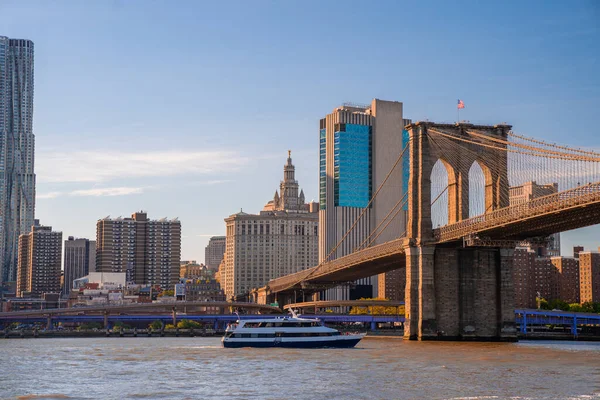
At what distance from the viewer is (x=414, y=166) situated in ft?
299

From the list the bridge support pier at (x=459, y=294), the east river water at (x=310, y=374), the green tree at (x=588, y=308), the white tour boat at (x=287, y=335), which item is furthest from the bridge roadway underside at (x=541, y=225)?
the green tree at (x=588, y=308)

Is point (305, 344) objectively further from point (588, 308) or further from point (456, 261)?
point (588, 308)

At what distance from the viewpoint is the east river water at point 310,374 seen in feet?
154

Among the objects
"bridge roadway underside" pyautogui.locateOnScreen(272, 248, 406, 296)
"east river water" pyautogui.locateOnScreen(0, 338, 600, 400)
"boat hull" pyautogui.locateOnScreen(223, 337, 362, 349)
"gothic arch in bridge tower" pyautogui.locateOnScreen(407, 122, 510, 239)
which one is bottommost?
"east river water" pyautogui.locateOnScreen(0, 338, 600, 400)

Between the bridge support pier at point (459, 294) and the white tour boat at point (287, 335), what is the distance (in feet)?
30.8

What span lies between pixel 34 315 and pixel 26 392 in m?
116

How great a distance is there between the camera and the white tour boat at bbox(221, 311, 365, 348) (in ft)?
258

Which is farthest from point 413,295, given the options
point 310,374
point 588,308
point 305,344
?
point 588,308

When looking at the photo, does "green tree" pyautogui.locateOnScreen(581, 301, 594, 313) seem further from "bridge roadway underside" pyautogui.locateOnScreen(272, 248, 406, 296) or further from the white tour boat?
the white tour boat

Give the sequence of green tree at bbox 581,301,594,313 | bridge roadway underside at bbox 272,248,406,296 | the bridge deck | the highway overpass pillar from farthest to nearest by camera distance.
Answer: green tree at bbox 581,301,594,313 → bridge roadway underside at bbox 272,248,406,296 → the highway overpass pillar → the bridge deck

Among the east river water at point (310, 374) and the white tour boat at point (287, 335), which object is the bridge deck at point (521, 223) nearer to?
the east river water at point (310, 374)

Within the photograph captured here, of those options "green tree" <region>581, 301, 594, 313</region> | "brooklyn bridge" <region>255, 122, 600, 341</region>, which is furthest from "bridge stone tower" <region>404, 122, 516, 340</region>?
"green tree" <region>581, 301, 594, 313</region>

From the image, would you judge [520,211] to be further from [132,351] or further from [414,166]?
[132,351]

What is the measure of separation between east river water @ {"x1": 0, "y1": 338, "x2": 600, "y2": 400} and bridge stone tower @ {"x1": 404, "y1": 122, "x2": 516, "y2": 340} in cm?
1113
